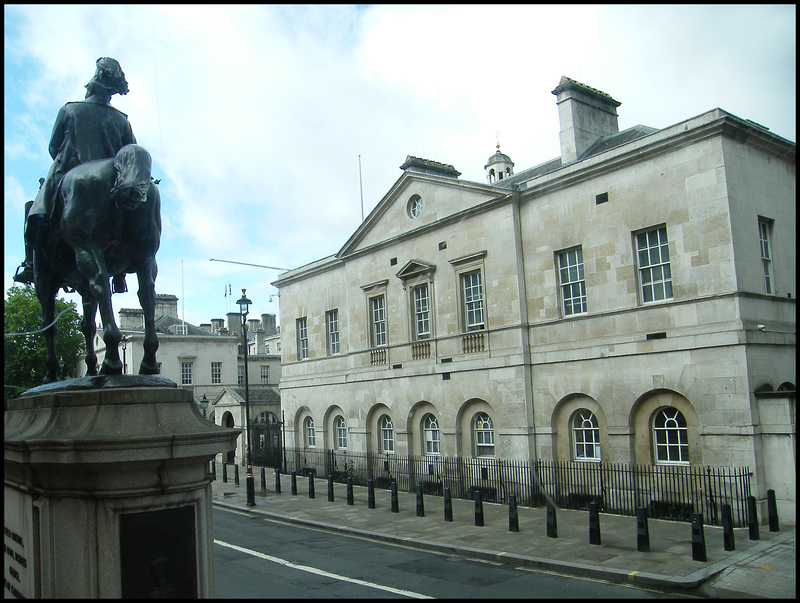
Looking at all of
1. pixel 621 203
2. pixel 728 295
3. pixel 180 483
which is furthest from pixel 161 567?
pixel 621 203

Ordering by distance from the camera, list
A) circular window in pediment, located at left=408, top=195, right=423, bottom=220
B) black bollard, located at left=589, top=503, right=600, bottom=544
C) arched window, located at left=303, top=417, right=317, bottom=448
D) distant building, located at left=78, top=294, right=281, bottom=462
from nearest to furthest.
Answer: black bollard, located at left=589, top=503, right=600, bottom=544
circular window in pediment, located at left=408, top=195, right=423, bottom=220
arched window, located at left=303, top=417, right=317, bottom=448
distant building, located at left=78, top=294, right=281, bottom=462

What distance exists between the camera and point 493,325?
20875mm

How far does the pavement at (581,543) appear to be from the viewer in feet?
34.2

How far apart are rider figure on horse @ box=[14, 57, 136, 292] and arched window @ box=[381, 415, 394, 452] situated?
20100 millimetres

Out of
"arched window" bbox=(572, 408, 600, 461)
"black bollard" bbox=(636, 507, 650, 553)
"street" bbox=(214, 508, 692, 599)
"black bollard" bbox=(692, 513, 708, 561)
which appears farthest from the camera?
"arched window" bbox=(572, 408, 600, 461)

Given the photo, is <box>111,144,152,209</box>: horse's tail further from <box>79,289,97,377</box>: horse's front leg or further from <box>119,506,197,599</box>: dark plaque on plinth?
<box>119,506,197,599</box>: dark plaque on plinth

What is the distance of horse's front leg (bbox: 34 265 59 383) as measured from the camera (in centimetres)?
648

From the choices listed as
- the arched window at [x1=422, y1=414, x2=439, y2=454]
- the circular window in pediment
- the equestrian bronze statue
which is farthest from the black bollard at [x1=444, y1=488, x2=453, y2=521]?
the equestrian bronze statue

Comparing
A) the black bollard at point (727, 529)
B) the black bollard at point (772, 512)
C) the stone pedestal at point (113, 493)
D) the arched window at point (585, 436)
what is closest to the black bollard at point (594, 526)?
the black bollard at point (727, 529)

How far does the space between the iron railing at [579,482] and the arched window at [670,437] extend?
33cm

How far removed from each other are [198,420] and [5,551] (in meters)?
2.17

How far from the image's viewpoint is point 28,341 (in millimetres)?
37500

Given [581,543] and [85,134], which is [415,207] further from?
[85,134]

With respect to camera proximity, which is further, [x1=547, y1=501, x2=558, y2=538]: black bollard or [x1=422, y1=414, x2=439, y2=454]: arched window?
[x1=422, y1=414, x2=439, y2=454]: arched window
